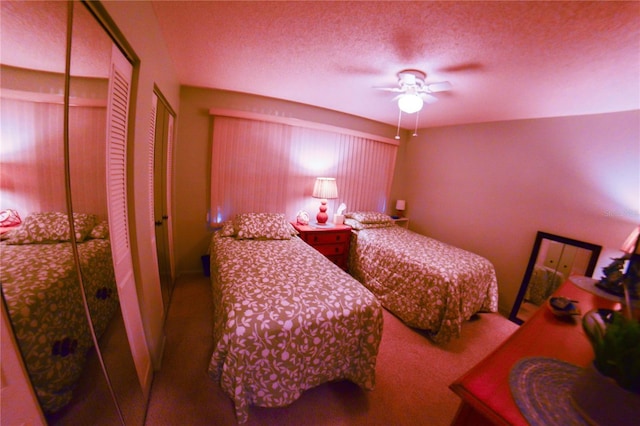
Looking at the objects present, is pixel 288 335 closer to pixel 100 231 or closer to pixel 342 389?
pixel 342 389

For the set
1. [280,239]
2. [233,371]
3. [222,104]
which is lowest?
[233,371]

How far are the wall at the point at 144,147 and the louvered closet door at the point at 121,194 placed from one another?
75mm

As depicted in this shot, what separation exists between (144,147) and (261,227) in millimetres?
1373

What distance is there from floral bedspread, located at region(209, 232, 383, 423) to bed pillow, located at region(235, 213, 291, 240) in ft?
2.63

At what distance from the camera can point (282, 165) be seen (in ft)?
9.85

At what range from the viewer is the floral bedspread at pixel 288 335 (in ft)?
3.95

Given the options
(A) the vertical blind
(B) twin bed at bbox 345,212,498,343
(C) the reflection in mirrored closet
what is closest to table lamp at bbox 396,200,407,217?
(A) the vertical blind

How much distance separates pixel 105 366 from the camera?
2.96ft

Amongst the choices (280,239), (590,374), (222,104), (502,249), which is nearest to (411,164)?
(502,249)

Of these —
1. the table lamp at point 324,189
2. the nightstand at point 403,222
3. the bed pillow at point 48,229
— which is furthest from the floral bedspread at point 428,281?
the bed pillow at point 48,229

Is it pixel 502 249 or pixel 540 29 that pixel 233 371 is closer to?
pixel 540 29

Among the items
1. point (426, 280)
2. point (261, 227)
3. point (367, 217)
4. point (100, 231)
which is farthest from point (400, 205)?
point (100, 231)

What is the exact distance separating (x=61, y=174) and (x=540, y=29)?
221 cm

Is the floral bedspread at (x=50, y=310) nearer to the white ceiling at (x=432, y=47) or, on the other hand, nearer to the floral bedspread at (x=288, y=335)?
the floral bedspread at (x=288, y=335)
